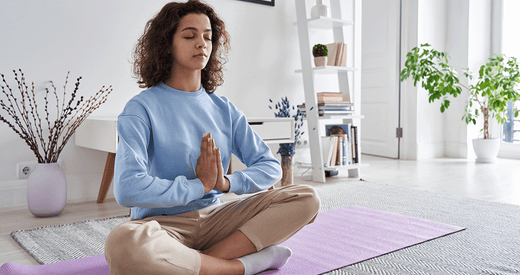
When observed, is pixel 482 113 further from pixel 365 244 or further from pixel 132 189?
pixel 132 189

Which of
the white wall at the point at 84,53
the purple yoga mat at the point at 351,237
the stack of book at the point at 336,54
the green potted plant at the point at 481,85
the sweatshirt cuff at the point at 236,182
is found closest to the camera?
the sweatshirt cuff at the point at 236,182

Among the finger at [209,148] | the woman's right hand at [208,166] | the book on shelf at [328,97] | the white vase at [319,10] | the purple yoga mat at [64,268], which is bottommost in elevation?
the purple yoga mat at [64,268]

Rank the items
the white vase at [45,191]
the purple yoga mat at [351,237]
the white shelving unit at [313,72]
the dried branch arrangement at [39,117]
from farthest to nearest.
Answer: the white shelving unit at [313,72]
the dried branch arrangement at [39,117]
the white vase at [45,191]
the purple yoga mat at [351,237]

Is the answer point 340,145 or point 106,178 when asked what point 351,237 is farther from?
point 340,145

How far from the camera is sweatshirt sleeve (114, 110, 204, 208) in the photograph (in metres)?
1.06

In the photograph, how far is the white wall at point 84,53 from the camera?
2336 mm

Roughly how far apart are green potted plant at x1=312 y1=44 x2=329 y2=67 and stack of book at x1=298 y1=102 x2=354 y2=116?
0.96 feet

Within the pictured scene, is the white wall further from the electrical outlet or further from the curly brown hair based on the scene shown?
the curly brown hair

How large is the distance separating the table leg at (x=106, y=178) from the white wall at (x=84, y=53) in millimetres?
128

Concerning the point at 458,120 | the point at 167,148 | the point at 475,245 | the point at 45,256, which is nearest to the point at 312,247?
the point at 475,245

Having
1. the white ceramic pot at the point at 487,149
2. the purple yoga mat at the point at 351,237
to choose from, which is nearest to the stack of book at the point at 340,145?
the purple yoga mat at the point at 351,237

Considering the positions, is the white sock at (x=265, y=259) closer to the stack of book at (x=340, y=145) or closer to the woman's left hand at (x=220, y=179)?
the woman's left hand at (x=220, y=179)

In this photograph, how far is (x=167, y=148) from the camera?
1.17 m

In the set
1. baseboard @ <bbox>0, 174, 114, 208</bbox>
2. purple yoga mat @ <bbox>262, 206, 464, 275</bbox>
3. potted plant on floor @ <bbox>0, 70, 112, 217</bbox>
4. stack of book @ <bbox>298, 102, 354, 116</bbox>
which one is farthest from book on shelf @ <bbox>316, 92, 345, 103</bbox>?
baseboard @ <bbox>0, 174, 114, 208</bbox>
